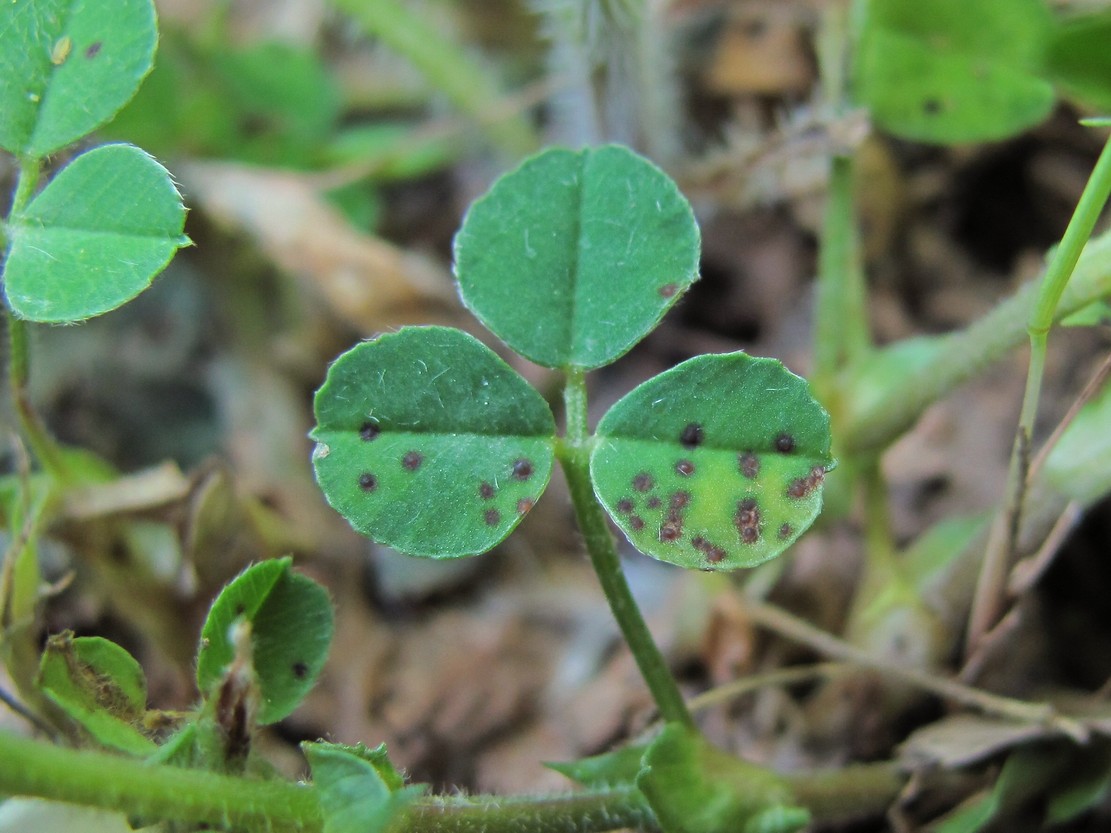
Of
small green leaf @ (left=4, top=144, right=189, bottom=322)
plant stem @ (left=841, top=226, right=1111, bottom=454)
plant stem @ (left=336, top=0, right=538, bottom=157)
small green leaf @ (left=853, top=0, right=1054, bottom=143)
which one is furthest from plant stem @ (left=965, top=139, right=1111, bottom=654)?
plant stem @ (left=336, top=0, right=538, bottom=157)

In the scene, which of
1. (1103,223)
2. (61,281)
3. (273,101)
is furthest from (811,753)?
(273,101)

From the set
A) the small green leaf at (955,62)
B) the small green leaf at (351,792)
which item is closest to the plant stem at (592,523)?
the small green leaf at (351,792)

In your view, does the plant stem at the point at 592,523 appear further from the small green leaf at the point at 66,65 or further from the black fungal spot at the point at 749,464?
the small green leaf at the point at 66,65

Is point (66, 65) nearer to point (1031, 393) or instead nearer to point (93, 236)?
point (93, 236)

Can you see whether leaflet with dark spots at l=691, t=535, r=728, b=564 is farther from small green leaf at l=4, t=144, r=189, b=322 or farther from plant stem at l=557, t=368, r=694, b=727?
small green leaf at l=4, t=144, r=189, b=322

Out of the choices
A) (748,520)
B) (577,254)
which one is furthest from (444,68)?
(748,520)
